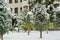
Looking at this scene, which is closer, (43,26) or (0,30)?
(0,30)

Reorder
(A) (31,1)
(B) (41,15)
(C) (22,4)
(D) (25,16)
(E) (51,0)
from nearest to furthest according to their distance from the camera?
(E) (51,0), (A) (31,1), (B) (41,15), (D) (25,16), (C) (22,4)

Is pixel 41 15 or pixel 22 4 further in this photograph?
pixel 22 4

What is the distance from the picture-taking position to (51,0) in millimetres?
14445

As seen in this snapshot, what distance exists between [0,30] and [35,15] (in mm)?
10413

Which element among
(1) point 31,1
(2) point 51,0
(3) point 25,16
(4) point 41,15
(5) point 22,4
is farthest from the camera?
(5) point 22,4

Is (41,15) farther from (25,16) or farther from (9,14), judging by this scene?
(25,16)

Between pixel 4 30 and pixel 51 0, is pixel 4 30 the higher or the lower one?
the lower one

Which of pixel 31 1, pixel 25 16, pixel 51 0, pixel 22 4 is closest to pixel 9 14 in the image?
pixel 31 1

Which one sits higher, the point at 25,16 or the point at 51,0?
the point at 51,0

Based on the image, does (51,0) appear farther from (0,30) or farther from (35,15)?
(35,15)

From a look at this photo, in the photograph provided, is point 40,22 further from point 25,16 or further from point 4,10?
point 25,16

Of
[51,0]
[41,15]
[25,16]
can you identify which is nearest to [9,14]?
[51,0]

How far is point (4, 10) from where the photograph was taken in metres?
17.6

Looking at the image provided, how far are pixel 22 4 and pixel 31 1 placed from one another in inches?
2404
